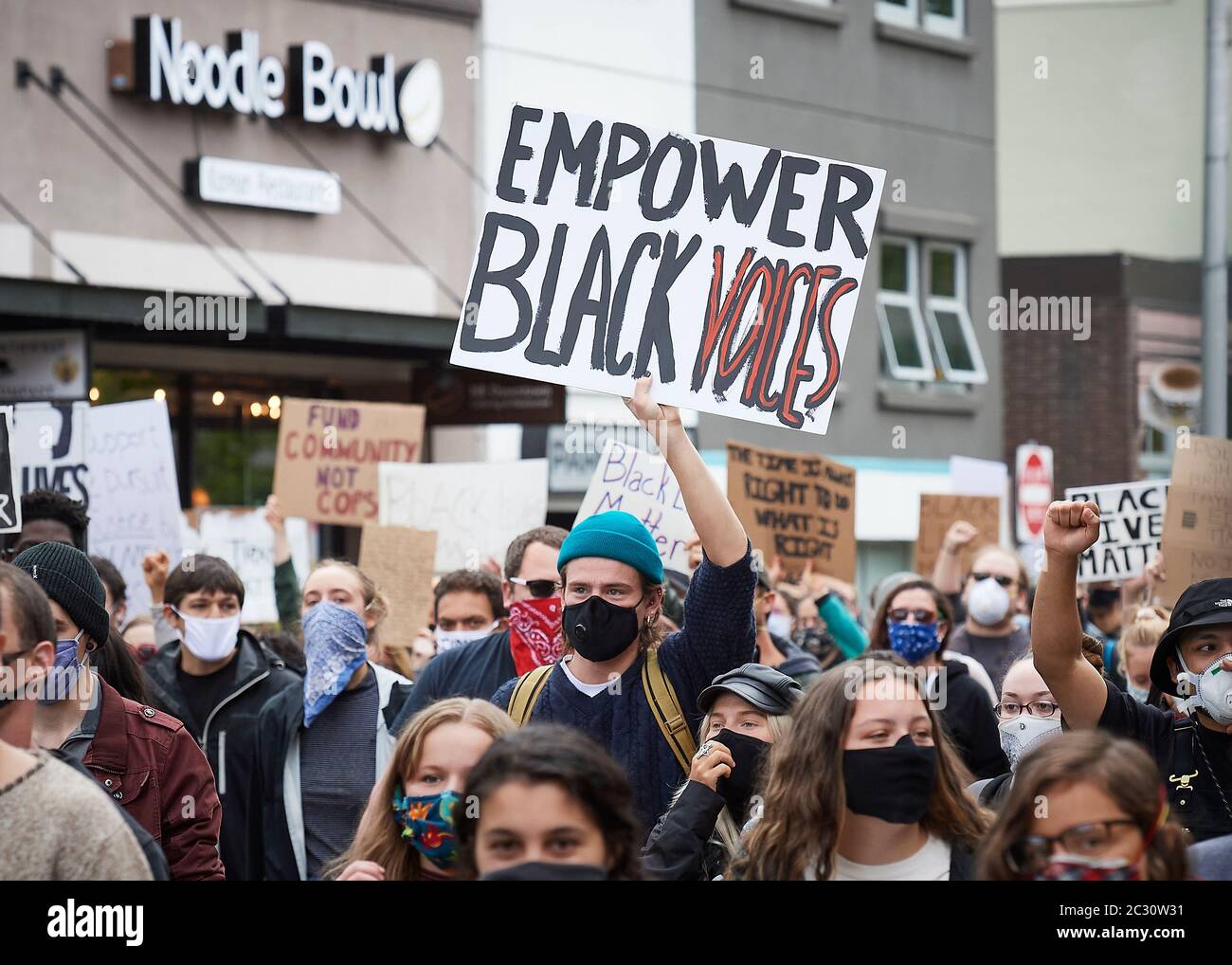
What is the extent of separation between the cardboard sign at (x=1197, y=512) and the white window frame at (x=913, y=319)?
38.3ft

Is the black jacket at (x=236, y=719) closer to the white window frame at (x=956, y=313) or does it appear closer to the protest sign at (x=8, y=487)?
the protest sign at (x=8, y=487)

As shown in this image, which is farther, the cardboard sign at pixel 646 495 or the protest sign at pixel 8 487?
the cardboard sign at pixel 646 495

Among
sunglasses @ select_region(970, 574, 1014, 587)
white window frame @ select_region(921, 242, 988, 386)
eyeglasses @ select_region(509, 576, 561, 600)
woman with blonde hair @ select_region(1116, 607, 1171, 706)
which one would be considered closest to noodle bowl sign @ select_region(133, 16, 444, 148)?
white window frame @ select_region(921, 242, 988, 386)

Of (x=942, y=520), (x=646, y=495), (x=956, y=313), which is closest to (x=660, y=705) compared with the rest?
(x=646, y=495)

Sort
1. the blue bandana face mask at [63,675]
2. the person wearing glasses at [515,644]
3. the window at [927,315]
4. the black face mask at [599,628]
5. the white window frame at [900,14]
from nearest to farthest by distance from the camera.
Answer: the blue bandana face mask at [63,675], the black face mask at [599,628], the person wearing glasses at [515,644], the window at [927,315], the white window frame at [900,14]

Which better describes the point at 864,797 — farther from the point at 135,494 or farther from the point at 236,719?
the point at 135,494

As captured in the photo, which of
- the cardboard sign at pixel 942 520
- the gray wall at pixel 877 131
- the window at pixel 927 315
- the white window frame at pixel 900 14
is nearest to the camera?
the cardboard sign at pixel 942 520

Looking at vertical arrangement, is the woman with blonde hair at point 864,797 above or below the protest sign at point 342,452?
below

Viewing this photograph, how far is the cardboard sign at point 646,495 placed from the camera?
7.79 metres

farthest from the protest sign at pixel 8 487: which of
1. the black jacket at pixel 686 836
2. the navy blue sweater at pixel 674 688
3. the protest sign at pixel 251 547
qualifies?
the protest sign at pixel 251 547

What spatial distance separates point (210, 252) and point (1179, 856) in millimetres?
11882

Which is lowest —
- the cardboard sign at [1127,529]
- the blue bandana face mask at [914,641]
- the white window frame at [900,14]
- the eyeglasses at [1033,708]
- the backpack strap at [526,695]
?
the eyeglasses at [1033,708]

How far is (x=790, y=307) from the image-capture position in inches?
209

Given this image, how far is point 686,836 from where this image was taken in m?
3.86
